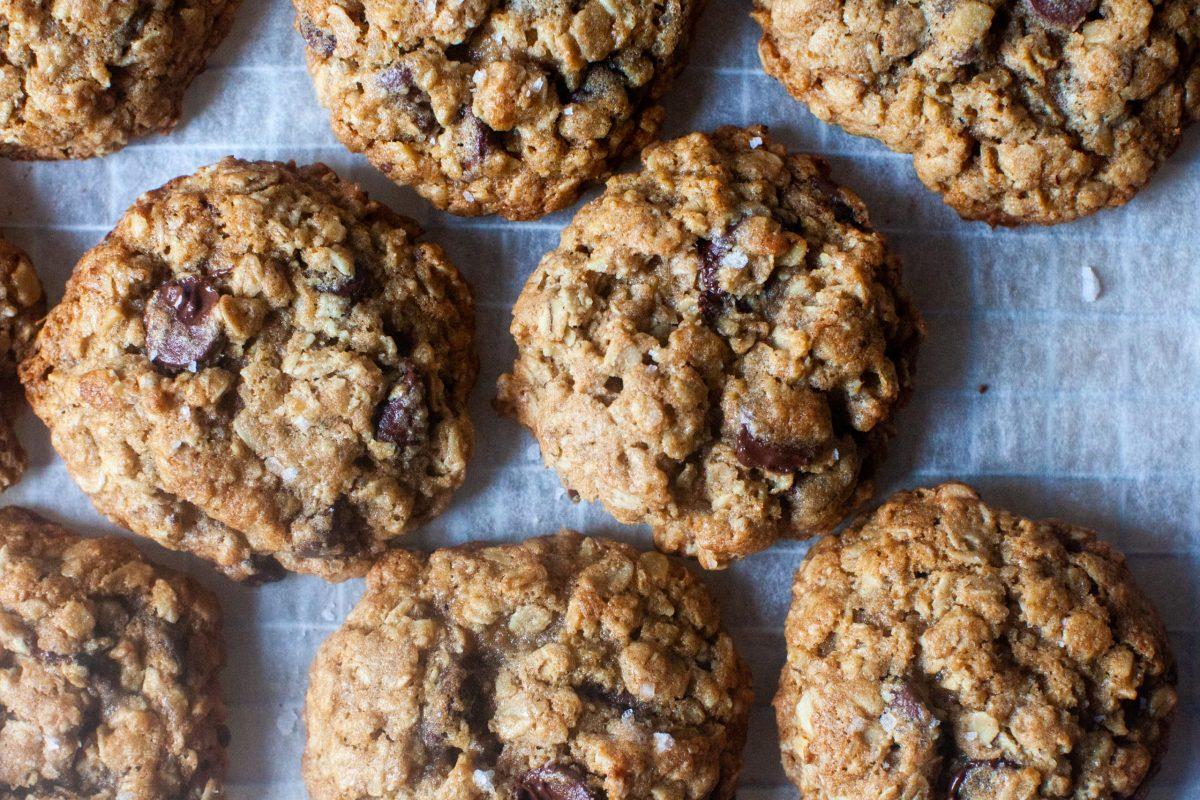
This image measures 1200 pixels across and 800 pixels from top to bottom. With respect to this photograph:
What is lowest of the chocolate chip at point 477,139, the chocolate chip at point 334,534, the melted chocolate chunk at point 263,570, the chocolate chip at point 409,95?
the melted chocolate chunk at point 263,570

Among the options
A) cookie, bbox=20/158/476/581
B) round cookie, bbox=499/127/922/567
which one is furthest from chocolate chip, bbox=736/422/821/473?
cookie, bbox=20/158/476/581

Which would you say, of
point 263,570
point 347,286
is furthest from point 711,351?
point 263,570

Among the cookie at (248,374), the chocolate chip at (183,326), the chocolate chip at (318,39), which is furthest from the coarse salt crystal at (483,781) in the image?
the chocolate chip at (318,39)

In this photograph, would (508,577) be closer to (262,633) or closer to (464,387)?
(464,387)

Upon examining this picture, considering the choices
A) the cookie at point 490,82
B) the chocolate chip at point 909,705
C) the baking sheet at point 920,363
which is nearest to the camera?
the chocolate chip at point 909,705

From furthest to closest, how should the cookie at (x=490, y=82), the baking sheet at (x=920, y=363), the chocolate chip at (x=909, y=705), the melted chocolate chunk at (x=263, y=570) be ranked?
the baking sheet at (x=920, y=363) → the melted chocolate chunk at (x=263, y=570) → the cookie at (x=490, y=82) → the chocolate chip at (x=909, y=705)

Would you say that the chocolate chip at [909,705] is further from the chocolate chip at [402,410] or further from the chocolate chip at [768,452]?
the chocolate chip at [402,410]

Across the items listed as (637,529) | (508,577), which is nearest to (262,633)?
(508,577)

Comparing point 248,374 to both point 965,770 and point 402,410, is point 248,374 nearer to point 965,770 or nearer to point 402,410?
point 402,410
